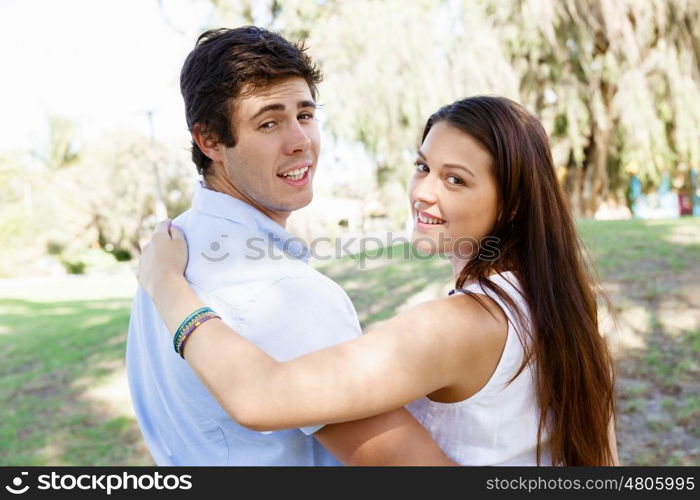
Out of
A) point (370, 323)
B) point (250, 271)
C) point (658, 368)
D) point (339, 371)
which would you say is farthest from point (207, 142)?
point (370, 323)

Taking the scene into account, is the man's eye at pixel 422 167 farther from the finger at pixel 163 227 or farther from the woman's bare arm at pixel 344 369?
the finger at pixel 163 227

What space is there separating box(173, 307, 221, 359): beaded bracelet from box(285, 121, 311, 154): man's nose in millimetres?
561

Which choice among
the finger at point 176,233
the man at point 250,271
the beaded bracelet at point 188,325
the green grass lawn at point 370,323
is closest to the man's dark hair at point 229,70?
the man at point 250,271

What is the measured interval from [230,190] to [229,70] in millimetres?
304

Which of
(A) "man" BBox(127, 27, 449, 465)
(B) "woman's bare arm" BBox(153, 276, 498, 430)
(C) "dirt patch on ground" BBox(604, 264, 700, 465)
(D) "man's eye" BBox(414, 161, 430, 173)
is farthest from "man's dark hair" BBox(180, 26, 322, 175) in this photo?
(C) "dirt patch on ground" BBox(604, 264, 700, 465)

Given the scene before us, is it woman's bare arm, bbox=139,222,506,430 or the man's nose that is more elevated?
the man's nose

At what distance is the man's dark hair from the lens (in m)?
1.64

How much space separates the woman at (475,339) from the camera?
1246 mm

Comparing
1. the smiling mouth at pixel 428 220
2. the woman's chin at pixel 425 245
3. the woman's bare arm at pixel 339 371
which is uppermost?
the smiling mouth at pixel 428 220

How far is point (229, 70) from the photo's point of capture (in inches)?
64.3

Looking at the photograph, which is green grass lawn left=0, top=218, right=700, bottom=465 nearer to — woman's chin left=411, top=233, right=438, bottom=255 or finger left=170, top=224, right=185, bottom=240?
woman's chin left=411, top=233, right=438, bottom=255

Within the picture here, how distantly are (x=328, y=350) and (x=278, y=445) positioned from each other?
29 cm

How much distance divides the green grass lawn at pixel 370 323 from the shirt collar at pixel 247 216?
2.27 metres
